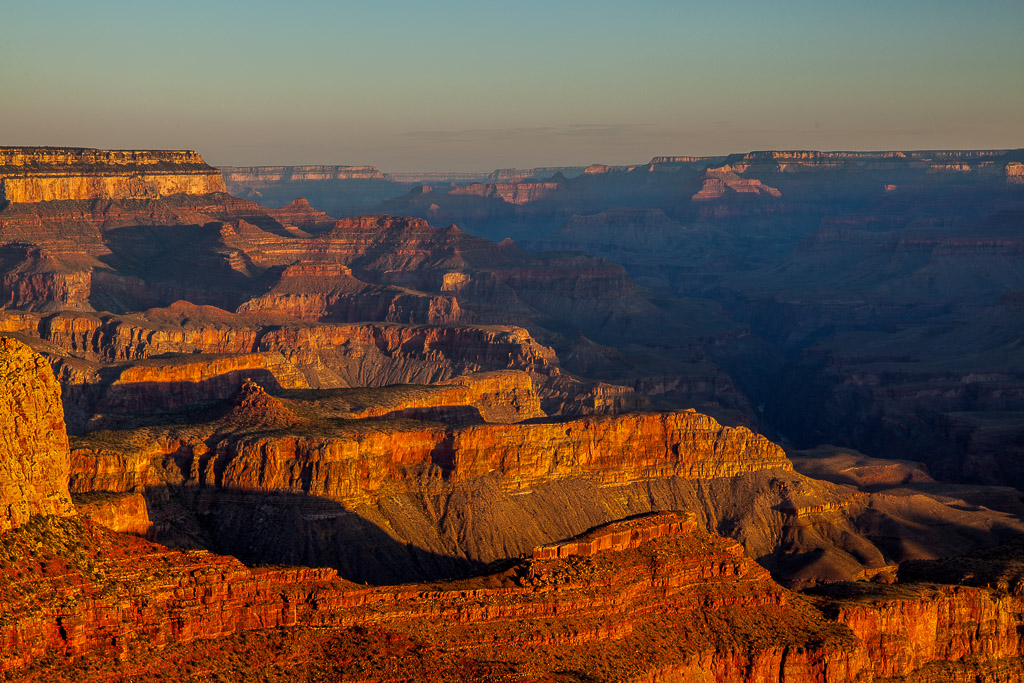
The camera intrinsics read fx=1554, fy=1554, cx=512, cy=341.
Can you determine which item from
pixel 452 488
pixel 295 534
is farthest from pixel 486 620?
pixel 452 488

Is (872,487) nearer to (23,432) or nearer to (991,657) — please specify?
(991,657)

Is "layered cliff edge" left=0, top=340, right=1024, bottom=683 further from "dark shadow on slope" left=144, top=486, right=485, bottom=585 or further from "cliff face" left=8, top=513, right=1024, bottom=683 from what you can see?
"dark shadow on slope" left=144, top=486, right=485, bottom=585

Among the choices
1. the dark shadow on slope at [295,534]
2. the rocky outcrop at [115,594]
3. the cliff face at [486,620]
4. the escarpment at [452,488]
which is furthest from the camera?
the escarpment at [452,488]

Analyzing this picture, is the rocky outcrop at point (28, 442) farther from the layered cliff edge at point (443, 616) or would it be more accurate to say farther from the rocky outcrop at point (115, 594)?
the rocky outcrop at point (115, 594)

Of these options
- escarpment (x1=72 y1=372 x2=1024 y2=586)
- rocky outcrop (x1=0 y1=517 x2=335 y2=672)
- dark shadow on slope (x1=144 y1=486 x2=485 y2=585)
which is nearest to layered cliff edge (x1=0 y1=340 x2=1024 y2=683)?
rocky outcrop (x1=0 y1=517 x2=335 y2=672)

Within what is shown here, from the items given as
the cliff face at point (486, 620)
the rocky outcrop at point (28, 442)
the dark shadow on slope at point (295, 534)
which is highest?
the rocky outcrop at point (28, 442)

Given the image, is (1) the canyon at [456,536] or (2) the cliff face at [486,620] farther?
(1) the canyon at [456,536]

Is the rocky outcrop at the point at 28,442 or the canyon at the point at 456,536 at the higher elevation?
the rocky outcrop at the point at 28,442

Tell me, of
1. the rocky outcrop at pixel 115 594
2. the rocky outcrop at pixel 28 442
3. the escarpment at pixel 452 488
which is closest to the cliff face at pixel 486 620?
the rocky outcrop at pixel 115 594

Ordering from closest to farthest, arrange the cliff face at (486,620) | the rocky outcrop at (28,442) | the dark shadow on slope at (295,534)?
the cliff face at (486,620)
the rocky outcrop at (28,442)
the dark shadow on slope at (295,534)

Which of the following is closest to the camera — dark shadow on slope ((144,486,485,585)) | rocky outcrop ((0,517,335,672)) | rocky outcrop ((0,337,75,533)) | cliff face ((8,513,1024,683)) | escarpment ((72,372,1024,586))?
rocky outcrop ((0,517,335,672))
